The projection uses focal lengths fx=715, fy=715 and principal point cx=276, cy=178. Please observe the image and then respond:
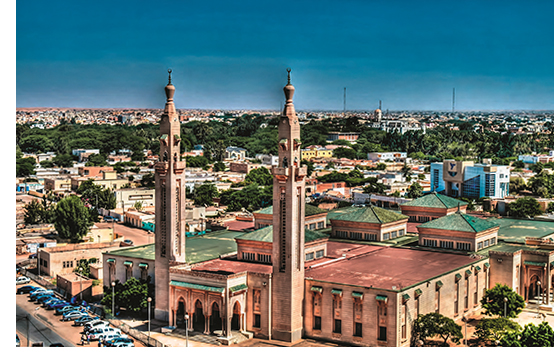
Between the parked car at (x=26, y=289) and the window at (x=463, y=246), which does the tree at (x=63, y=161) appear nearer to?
the parked car at (x=26, y=289)

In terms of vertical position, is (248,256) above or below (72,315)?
above

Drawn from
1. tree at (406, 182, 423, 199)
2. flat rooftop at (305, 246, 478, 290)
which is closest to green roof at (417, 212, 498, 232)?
flat rooftop at (305, 246, 478, 290)

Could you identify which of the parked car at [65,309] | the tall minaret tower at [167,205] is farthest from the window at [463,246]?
the parked car at [65,309]

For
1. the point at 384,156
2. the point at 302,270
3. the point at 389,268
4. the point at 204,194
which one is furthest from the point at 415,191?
the point at 302,270

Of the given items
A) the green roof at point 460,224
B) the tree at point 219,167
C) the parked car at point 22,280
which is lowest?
the parked car at point 22,280

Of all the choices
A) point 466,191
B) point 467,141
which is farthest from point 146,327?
point 467,141

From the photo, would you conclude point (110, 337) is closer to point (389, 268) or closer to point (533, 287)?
point (389, 268)
